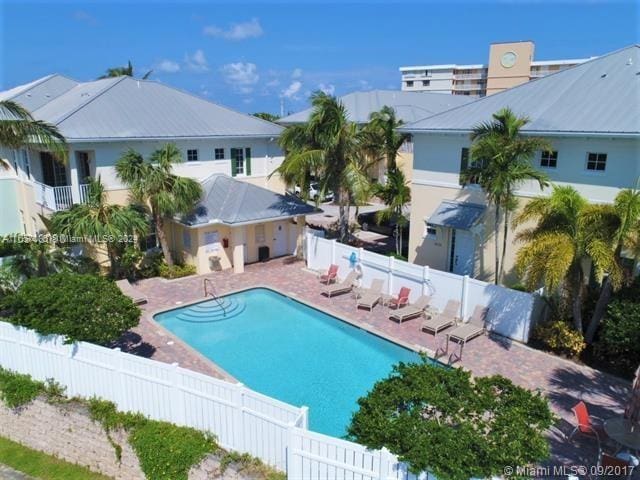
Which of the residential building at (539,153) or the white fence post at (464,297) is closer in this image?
the residential building at (539,153)

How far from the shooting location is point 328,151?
22.7 m

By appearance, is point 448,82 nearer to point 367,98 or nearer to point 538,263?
point 367,98

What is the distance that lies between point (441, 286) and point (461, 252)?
153 inches

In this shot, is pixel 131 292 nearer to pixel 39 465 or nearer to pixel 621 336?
pixel 39 465

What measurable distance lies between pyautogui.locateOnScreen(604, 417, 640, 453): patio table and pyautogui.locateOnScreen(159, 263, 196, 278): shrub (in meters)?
18.8

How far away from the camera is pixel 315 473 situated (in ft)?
29.2

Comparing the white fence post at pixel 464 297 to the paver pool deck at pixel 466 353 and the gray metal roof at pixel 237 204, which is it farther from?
the gray metal roof at pixel 237 204

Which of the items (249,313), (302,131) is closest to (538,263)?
(249,313)

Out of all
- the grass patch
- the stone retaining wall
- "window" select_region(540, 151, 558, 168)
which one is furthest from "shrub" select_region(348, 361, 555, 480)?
"window" select_region(540, 151, 558, 168)

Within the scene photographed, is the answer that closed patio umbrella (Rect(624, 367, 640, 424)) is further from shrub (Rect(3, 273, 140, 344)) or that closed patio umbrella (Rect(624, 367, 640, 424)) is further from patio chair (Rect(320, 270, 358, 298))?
shrub (Rect(3, 273, 140, 344))

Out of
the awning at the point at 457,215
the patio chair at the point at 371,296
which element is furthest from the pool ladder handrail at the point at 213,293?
the awning at the point at 457,215

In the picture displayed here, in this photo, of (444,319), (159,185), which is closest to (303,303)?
(444,319)

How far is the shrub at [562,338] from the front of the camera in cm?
1491

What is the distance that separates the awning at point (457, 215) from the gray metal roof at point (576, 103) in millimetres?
3461
